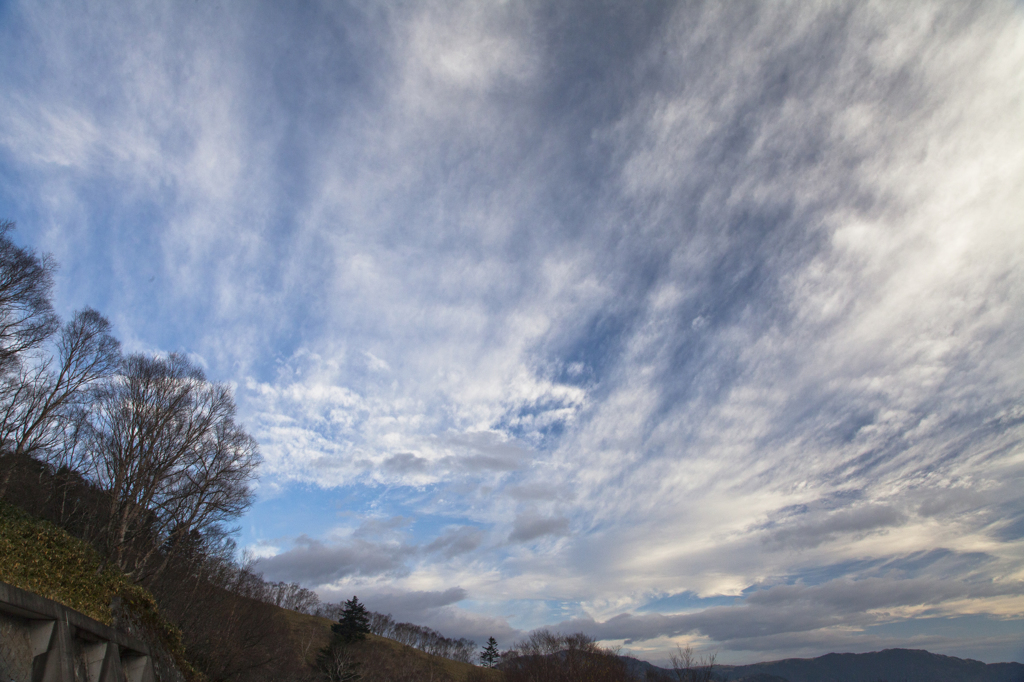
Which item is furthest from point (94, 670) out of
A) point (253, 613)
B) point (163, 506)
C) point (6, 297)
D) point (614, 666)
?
point (614, 666)

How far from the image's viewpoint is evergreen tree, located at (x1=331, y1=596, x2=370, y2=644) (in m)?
91.2

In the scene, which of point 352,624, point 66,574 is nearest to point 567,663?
point 352,624

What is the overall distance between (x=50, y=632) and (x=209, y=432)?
21.0 metres

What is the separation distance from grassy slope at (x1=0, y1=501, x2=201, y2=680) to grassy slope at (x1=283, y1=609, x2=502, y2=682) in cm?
8600

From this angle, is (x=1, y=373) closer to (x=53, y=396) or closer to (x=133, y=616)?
(x=53, y=396)

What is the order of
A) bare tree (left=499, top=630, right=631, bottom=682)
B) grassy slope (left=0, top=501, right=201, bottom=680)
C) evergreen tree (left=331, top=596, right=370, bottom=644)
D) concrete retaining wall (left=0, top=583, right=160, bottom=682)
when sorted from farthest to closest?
evergreen tree (left=331, top=596, right=370, bottom=644)
bare tree (left=499, top=630, right=631, bottom=682)
grassy slope (left=0, top=501, right=201, bottom=680)
concrete retaining wall (left=0, top=583, right=160, bottom=682)

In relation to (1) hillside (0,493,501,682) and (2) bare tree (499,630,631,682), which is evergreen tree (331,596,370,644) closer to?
(2) bare tree (499,630,631,682)

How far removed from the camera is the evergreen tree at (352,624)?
3593 inches

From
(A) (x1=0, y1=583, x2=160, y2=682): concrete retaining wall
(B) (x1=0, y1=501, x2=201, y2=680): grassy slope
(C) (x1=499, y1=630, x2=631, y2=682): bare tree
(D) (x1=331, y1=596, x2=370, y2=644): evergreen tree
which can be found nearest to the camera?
(A) (x1=0, y1=583, x2=160, y2=682): concrete retaining wall

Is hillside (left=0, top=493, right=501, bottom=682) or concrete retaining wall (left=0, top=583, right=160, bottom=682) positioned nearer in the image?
concrete retaining wall (left=0, top=583, right=160, bottom=682)

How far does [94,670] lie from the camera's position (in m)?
13.0

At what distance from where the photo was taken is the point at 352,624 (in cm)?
9294

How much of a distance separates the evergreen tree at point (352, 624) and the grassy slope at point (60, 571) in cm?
8606

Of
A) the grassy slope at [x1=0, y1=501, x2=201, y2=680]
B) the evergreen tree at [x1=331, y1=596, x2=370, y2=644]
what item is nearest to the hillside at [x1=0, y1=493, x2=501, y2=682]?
the grassy slope at [x1=0, y1=501, x2=201, y2=680]
